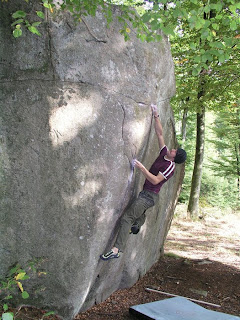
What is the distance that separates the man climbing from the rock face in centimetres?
20

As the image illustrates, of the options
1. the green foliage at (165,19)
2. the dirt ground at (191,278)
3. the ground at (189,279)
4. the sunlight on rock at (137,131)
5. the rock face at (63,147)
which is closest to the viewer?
the green foliage at (165,19)

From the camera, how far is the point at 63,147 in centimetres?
431

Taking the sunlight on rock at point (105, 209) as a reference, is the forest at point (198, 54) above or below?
above

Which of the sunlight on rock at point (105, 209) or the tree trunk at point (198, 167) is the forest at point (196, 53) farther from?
the sunlight on rock at point (105, 209)

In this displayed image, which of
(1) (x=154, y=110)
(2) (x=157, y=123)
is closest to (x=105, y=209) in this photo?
(2) (x=157, y=123)

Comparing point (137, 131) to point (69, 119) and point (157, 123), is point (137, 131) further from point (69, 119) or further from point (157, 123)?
point (69, 119)

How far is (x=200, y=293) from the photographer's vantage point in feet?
20.0

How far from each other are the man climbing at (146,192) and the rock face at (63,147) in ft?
0.64

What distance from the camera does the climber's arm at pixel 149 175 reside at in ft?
15.8

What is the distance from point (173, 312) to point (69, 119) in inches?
125

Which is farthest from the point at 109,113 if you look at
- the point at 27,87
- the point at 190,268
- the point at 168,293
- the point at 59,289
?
the point at 190,268

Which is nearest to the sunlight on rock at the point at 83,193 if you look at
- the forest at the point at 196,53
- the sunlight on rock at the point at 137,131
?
the sunlight on rock at the point at 137,131

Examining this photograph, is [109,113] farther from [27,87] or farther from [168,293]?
[168,293]

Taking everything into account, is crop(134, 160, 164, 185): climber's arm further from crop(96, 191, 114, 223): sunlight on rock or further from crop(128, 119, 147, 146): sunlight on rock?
crop(96, 191, 114, 223): sunlight on rock
